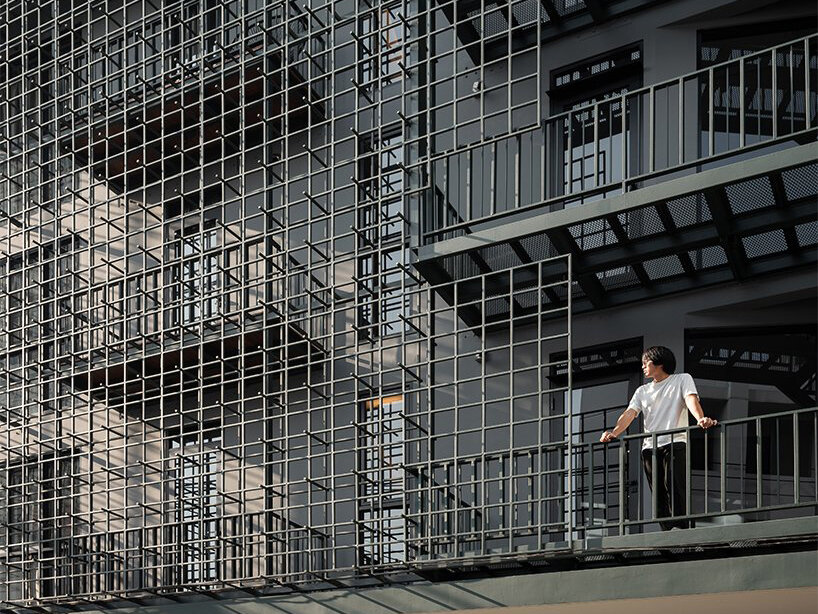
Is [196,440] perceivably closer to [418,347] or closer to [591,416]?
[418,347]

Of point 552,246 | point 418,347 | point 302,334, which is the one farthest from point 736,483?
point 302,334

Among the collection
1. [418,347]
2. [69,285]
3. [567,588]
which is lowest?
[567,588]

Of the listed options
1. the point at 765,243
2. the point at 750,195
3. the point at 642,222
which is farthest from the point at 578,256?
the point at 750,195

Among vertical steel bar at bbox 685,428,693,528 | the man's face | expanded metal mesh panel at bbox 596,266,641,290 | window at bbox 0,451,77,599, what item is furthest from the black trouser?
window at bbox 0,451,77,599

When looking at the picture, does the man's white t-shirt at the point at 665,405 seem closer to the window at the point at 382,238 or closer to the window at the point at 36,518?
the window at the point at 382,238

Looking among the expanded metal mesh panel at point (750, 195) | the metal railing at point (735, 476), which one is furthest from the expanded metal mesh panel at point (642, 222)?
the metal railing at point (735, 476)

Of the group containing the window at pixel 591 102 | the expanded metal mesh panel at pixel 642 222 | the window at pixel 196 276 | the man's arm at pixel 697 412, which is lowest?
the man's arm at pixel 697 412

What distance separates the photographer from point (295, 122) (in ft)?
60.3

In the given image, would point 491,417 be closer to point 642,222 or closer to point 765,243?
point 642,222

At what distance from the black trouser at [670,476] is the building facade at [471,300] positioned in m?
0.28

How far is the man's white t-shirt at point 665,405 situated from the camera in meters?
12.2

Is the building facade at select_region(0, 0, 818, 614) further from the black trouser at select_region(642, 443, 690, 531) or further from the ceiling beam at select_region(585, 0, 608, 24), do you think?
the black trouser at select_region(642, 443, 690, 531)

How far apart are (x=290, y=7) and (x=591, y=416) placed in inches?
277

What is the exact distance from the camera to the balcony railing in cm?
1429
